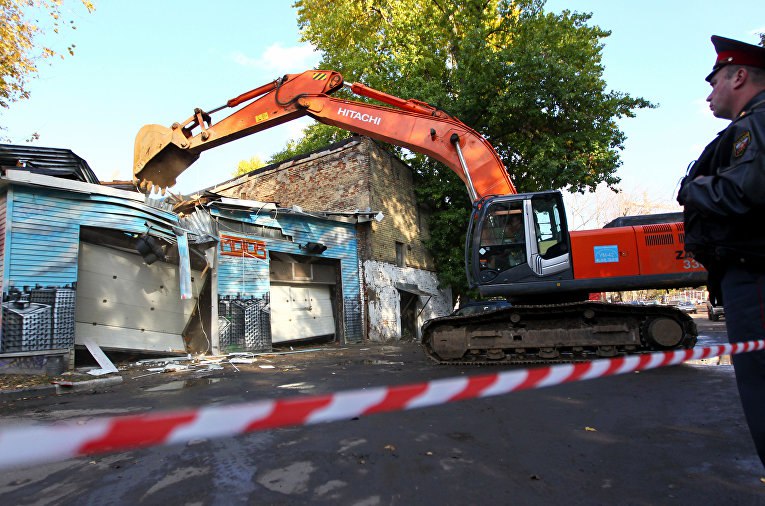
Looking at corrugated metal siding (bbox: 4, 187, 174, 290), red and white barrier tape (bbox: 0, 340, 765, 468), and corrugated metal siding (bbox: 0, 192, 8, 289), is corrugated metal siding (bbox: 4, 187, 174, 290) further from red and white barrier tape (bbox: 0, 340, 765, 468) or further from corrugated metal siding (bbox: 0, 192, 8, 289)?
red and white barrier tape (bbox: 0, 340, 765, 468)

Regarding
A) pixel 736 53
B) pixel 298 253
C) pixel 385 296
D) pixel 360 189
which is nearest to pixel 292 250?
pixel 298 253

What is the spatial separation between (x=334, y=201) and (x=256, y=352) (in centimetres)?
666

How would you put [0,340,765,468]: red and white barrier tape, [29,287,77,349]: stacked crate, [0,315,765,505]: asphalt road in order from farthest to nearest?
[29,287,77,349]: stacked crate → [0,315,765,505]: asphalt road → [0,340,765,468]: red and white barrier tape

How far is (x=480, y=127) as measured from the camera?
17.4 meters

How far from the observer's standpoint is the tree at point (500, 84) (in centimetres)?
1527

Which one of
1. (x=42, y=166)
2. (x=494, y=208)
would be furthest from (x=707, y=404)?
(x=42, y=166)

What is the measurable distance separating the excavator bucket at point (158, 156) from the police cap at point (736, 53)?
1016 centimetres

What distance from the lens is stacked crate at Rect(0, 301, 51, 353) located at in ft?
24.5

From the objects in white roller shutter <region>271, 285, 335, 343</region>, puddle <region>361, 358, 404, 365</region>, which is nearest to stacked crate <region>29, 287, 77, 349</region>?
white roller shutter <region>271, 285, 335, 343</region>

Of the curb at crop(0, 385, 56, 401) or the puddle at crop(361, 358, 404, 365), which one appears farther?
the puddle at crop(361, 358, 404, 365)

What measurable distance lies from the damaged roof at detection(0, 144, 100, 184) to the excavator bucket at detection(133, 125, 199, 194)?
3.53ft

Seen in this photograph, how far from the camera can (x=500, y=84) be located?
16172 mm

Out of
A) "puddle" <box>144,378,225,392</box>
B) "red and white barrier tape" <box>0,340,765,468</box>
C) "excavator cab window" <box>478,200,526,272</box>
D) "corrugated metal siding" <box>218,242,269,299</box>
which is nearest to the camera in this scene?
"red and white barrier tape" <box>0,340,765,468</box>

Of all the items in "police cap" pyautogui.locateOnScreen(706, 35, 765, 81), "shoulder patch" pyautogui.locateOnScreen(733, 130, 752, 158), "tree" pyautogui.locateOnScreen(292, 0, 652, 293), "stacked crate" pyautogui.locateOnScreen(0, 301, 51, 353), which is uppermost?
"tree" pyautogui.locateOnScreen(292, 0, 652, 293)
